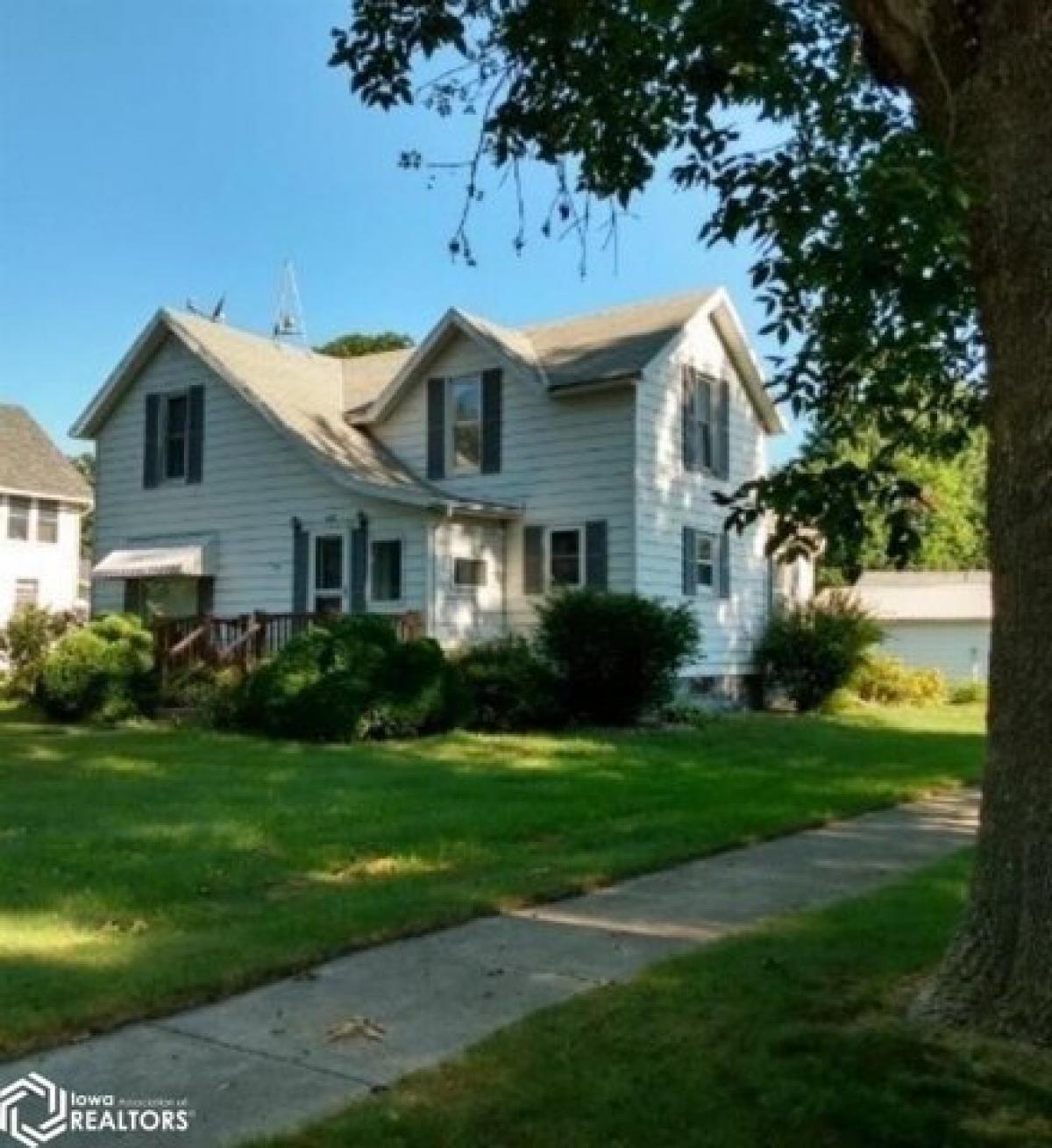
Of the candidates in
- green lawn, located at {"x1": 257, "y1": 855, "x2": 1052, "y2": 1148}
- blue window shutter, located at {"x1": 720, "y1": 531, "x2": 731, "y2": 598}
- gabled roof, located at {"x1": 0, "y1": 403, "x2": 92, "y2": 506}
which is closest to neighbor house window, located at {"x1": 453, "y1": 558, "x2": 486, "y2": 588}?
blue window shutter, located at {"x1": 720, "y1": 531, "x2": 731, "y2": 598}

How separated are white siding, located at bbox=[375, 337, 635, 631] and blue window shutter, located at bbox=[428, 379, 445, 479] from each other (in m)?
0.20

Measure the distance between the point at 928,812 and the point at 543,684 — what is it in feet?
25.1

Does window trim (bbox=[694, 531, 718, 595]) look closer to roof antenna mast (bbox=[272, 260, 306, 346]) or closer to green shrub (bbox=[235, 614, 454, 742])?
green shrub (bbox=[235, 614, 454, 742])

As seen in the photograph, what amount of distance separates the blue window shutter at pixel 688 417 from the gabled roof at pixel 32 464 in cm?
2121

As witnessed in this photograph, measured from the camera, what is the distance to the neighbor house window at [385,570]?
19953mm

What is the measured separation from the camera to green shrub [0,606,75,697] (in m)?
21.9

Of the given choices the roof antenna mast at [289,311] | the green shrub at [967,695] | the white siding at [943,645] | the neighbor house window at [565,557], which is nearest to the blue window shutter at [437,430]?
the neighbor house window at [565,557]

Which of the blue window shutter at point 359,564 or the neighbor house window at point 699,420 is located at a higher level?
the neighbor house window at point 699,420

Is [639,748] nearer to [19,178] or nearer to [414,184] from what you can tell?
[414,184]

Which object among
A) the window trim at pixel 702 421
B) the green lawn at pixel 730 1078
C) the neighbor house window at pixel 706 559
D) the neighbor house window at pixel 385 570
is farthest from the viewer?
the neighbor house window at pixel 706 559

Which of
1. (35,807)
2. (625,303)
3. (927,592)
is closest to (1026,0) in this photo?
(35,807)

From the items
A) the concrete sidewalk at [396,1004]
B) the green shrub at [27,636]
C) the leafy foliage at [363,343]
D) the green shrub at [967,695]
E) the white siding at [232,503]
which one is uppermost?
the leafy foliage at [363,343]

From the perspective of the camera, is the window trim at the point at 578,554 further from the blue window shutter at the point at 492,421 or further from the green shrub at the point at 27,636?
the green shrub at the point at 27,636

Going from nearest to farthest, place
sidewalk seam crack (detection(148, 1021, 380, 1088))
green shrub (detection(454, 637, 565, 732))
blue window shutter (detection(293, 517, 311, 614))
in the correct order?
1. sidewalk seam crack (detection(148, 1021, 380, 1088))
2. green shrub (detection(454, 637, 565, 732))
3. blue window shutter (detection(293, 517, 311, 614))
